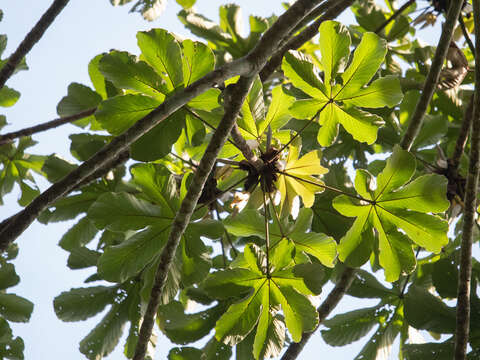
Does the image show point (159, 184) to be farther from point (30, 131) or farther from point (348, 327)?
point (348, 327)

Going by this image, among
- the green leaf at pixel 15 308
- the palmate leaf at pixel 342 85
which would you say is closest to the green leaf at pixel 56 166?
the green leaf at pixel 15 308

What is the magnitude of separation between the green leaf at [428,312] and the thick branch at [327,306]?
0.43 meters

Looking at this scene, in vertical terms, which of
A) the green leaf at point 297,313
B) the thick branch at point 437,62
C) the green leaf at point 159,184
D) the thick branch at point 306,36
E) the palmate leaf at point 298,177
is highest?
the thick branch at point 306,36

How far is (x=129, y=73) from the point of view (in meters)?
1.87

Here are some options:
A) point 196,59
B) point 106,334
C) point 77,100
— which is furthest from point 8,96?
point 196,59

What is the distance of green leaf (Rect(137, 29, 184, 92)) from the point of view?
71.0 inches

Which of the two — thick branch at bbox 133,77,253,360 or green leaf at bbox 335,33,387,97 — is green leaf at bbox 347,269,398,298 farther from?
thick branch at bbox 133,77,253,360

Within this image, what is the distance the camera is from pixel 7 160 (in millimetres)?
3746

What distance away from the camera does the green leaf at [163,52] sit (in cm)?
180

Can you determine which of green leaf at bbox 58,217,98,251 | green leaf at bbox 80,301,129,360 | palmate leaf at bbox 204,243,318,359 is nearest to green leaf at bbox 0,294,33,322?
green leaf at bbox 58,217,98,251

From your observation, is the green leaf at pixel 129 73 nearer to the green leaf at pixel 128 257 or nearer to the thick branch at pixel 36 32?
the thick branch at pixel 36 32

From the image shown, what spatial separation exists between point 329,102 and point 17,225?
1337 mm

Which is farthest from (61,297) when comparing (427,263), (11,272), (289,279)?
(427,263)

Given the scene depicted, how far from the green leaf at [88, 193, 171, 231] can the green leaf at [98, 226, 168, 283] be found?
6 cm
